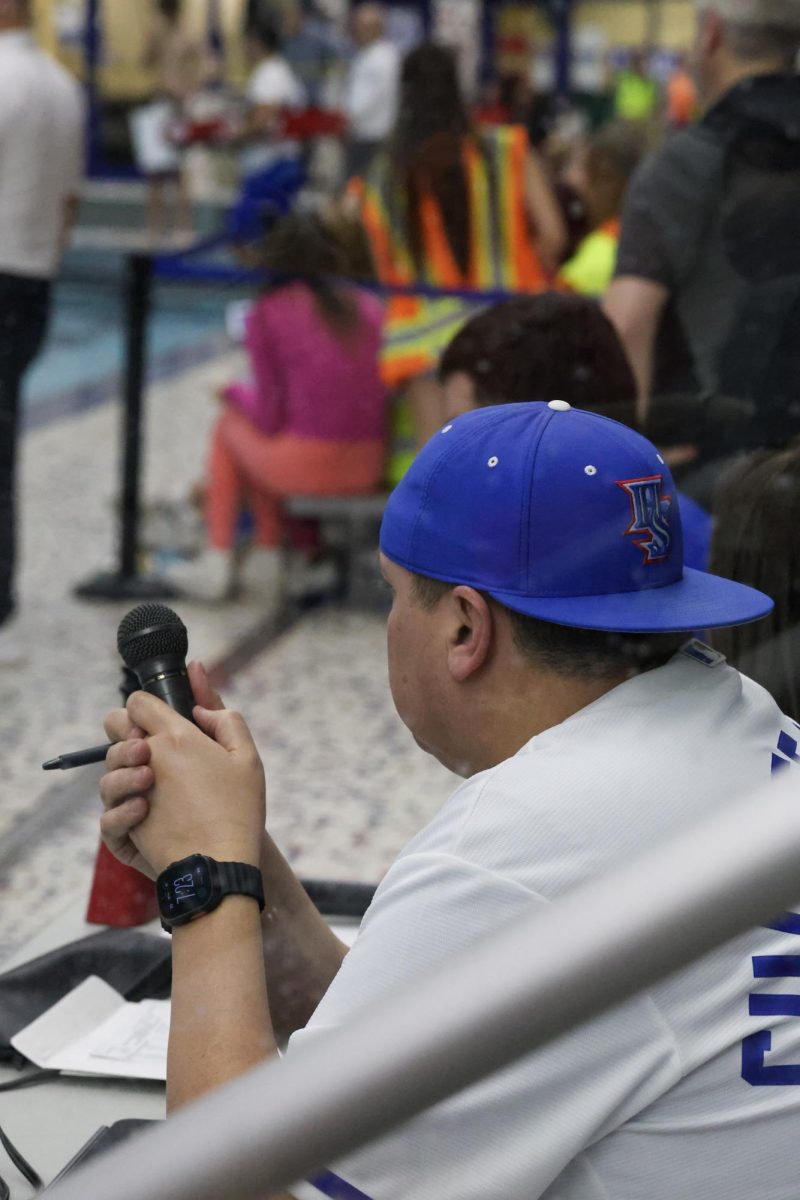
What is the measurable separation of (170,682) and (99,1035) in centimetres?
34

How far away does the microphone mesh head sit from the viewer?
1.11 meters

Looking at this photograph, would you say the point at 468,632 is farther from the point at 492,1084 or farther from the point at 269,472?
the point at 269,472

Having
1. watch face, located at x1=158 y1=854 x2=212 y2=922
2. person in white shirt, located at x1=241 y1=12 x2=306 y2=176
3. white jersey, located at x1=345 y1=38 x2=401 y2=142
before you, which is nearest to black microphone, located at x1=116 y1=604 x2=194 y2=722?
watch face, located at x1=158 y1=854 x2=212 y2=922

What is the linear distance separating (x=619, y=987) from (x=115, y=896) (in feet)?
3.27

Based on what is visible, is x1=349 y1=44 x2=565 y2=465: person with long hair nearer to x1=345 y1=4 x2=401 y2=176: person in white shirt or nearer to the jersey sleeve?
x1=345 y1=4 x2=401 y2=176: person in white shirt

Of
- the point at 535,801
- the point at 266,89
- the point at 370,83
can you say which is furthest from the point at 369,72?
the point at 535,801

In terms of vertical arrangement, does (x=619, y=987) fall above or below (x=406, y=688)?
above

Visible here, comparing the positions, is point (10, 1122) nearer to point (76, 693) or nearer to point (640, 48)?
point (76, 693)

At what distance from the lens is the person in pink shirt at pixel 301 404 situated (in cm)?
389

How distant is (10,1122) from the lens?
3.70 feet

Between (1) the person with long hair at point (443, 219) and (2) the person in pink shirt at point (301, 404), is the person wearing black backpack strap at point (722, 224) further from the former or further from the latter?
(2) the person in pink shirt at point (301, 404)

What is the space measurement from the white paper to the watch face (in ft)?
0.75

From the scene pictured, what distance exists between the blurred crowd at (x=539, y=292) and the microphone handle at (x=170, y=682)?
0.47 meters

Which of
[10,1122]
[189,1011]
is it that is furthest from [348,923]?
[189,1011]
